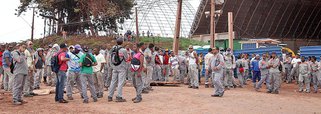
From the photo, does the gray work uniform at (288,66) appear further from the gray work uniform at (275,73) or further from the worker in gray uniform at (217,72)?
the worker in gray uniform at (217,72)

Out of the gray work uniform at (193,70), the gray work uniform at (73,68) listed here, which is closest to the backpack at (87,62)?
the gray work uniform at (73,68)

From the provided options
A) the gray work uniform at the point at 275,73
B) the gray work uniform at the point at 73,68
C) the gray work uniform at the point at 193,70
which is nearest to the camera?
the gray work uniform at the point at 73,68

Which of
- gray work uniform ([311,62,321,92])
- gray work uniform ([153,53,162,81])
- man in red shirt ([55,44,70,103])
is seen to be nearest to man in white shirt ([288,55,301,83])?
gray work uniform ([311,62,321,92])

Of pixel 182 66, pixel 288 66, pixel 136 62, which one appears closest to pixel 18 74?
pixel 136 62

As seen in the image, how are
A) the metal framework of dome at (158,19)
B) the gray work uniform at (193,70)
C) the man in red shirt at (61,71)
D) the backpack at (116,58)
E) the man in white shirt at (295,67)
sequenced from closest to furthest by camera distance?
the man in red shirt at (61,71), the backpack at (116,58), the gray work uniform at (193,70), the man in white shirt at (295,67), the metal framework of dome at (158,19)

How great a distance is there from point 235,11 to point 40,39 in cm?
2274

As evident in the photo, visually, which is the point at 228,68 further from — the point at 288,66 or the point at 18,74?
the point at 18,74

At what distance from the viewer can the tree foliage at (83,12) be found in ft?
119

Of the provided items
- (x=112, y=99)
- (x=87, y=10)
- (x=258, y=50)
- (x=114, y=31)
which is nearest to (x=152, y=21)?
(x=114, y=31)

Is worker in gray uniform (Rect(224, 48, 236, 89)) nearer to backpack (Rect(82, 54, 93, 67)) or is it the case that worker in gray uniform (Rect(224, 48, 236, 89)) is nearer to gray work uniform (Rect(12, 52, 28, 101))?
backpack (Rect(82, 54, 93, 67))

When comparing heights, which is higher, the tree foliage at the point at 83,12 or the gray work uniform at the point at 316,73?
the tree foliage at the point at 83,12

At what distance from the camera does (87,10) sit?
36.8 m

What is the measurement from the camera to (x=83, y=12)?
38156 mm

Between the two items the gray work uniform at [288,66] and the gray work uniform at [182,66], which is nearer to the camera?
the gray work uniform at [182,66]
